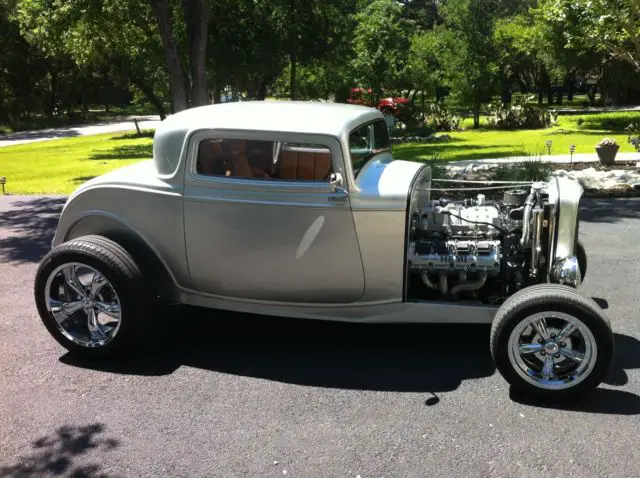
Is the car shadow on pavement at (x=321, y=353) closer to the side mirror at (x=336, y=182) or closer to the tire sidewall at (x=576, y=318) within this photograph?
the tire sidewall at (x=576, y=318)

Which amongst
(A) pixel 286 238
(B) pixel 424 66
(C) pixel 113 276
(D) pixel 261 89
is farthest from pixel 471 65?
(C) pixel 113 276

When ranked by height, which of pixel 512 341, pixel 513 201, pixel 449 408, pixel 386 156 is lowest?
pixel 449 408

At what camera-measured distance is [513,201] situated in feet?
15.9

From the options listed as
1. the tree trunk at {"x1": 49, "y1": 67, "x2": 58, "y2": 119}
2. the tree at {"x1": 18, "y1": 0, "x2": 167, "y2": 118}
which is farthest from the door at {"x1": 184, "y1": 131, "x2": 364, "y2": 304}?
the tree trunk at {"x1": 49, "y1": 67, "x2": 58, "y2": 119}

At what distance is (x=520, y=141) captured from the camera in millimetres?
19984

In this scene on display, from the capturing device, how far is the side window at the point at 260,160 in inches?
172

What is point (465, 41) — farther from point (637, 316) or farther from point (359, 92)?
point (637, 316)

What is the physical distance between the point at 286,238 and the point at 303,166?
0.53 m

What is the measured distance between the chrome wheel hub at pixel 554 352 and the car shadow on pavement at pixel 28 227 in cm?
577

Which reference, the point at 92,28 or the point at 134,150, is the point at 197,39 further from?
the point at 134,150

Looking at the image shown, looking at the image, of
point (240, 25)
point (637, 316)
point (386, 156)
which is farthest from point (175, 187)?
point (240, 25)

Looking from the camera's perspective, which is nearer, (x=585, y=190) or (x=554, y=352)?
Answer: (x=554, y=352)

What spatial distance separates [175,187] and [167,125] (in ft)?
1.54

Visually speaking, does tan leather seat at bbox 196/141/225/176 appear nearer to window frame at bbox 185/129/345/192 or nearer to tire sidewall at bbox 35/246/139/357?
window frame at bbox 185/129/345/192
